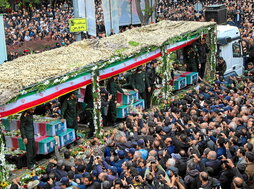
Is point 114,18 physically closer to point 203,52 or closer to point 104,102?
point 203,52

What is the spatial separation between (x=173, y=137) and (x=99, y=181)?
2471mm

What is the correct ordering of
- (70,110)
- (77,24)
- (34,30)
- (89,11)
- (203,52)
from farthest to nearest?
(34,30)
(89,11)
(203,52)
(77,24)
(70,110)

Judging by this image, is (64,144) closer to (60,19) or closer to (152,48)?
(152,48)

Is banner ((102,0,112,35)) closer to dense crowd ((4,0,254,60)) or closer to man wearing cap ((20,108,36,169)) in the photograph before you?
dense crowd ((4,0,254,60))

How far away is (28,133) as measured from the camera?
11805 millimetres

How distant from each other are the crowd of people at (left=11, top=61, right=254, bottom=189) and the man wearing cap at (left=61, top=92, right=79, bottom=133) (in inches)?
31.6

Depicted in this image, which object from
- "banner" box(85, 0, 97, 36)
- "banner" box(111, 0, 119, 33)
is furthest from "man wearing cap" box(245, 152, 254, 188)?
"banner" box(111, 0, 119, 33)

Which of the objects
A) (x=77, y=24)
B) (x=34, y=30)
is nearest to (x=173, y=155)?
(x=77, y=24)

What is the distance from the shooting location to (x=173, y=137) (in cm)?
1111

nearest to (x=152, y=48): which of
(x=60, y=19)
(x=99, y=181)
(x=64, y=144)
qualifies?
(x=64, y=144)

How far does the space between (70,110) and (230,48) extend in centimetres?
880

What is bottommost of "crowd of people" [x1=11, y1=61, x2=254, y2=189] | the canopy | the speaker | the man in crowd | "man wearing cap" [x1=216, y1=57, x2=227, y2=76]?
"crowd of people" [x1=11, y1=61, x2=254, y2=189]

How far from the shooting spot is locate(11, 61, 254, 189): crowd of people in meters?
9.09

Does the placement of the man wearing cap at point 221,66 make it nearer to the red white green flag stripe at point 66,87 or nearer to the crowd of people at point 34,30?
the red white green flag stripe at point 66,87
